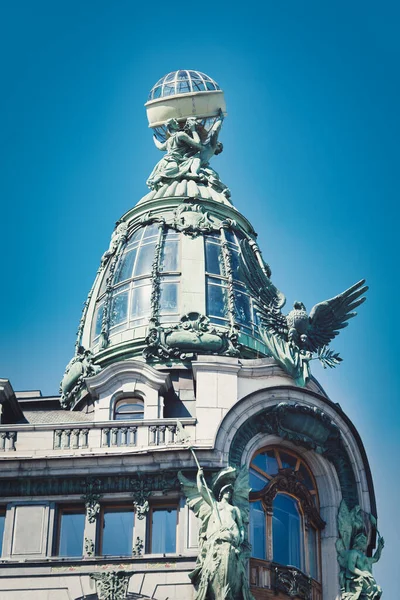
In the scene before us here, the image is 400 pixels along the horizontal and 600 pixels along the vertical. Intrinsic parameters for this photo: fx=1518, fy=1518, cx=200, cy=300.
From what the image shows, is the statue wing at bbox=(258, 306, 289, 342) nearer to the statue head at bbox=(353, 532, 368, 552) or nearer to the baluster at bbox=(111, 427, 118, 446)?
the baluster at bbox=(111, 427, 118, 446)

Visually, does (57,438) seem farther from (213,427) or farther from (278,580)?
(278,580)

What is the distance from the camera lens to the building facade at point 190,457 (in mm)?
42688

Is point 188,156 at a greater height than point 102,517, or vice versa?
point 188,156

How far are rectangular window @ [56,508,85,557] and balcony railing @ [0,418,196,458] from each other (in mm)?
1867

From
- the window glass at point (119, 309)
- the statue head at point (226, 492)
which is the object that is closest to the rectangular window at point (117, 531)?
the statue head at point (226, 492)

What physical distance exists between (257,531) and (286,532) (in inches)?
48.1

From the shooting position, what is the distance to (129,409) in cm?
4891

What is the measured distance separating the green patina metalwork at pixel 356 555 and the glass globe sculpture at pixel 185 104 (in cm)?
1976

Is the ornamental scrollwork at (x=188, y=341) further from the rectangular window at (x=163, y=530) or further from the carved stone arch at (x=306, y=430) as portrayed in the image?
the rectangular window at (x=163, y=530)

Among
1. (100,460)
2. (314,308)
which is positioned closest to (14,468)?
(100,460)

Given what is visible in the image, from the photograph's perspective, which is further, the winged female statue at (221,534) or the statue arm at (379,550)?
the statue arm at (379,550)

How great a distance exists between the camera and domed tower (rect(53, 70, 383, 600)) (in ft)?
142

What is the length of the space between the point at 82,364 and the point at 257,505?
984 cm

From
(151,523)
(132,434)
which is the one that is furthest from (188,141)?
(151,523)
